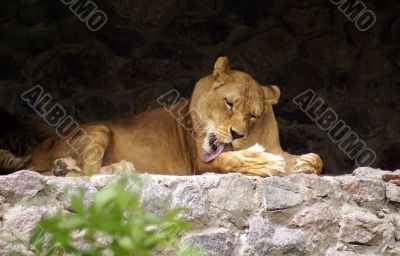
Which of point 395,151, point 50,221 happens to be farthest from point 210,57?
point 50,221

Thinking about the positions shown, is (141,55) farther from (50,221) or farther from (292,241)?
(50,221)

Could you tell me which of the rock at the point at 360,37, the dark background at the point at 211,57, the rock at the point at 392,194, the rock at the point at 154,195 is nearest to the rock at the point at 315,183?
the rock at the point at 392,194

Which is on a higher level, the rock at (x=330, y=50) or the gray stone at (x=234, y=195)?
the rock at (x=330, y=50)

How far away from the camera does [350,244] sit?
3.70 metres

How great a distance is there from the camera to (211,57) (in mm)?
5785

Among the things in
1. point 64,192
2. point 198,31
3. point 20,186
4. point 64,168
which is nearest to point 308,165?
point 64,168

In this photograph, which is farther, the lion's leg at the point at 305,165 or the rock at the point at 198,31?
the rock at the point at 198,31

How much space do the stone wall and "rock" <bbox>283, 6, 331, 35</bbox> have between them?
2158 mm

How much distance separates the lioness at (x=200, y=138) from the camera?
4.07 meters

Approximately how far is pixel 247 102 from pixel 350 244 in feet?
2.74

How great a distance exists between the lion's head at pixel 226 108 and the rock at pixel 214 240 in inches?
24.9

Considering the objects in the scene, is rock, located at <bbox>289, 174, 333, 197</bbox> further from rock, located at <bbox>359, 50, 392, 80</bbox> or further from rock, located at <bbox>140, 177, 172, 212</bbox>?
rock, located at <bbox>359, 50, 392, 80</bbox>

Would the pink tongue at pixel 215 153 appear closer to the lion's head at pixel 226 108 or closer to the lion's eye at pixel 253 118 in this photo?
the lion's head at pixel 226 108

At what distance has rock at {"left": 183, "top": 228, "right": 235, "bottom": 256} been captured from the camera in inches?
136
